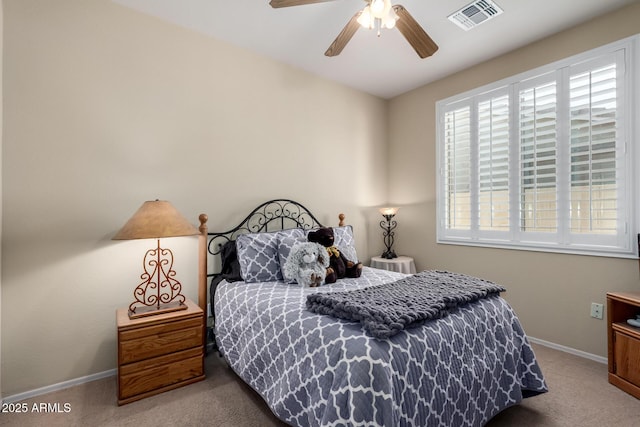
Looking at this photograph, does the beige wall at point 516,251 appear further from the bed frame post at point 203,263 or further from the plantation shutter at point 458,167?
the bed frame post at point 203,263

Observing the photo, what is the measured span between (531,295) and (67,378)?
148 inches

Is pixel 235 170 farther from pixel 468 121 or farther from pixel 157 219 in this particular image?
pixel 468 121

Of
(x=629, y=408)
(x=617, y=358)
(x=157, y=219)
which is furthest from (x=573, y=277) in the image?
(x=157, y=219)

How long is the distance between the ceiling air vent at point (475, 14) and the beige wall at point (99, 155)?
1.68 m

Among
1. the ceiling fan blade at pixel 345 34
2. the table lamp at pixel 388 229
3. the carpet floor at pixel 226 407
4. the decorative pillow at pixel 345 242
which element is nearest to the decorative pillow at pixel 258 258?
the decorative pillow at pixel 345 242

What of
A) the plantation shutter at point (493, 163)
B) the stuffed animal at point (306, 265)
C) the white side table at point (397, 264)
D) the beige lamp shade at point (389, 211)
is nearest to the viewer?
the stuffed animal at point (306, 265)

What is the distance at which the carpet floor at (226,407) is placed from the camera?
1789 mm

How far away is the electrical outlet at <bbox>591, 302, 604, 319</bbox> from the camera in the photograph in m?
2.51

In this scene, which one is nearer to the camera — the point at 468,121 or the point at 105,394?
the point at 105,394

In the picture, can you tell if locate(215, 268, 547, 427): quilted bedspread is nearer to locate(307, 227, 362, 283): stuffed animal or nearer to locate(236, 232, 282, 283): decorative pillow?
locate(236, 232, 282, 283): decorative pillow

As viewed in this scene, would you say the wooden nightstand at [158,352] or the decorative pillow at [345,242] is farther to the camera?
the decorative pillow at [345,242]

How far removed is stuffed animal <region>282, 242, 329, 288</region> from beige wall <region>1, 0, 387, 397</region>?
0.85 meters

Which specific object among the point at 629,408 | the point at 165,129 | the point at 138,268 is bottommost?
the point at 629,408

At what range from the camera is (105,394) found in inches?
81.5
